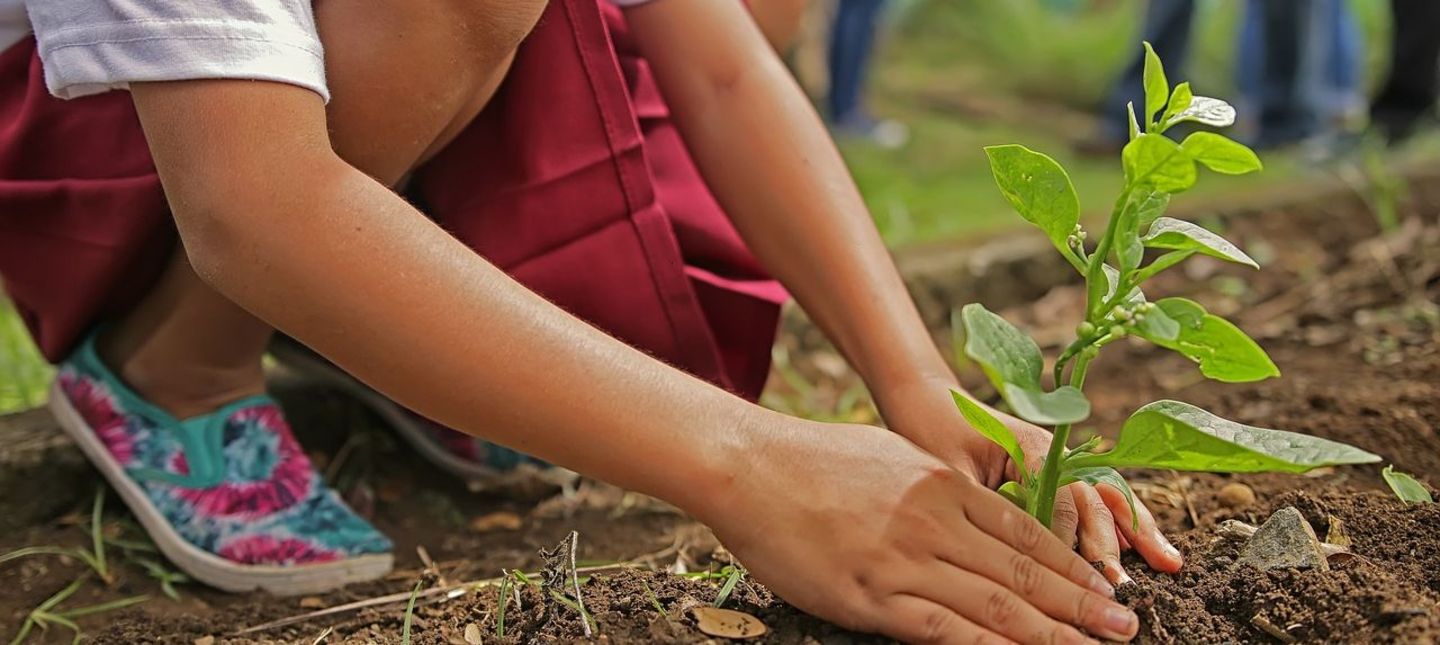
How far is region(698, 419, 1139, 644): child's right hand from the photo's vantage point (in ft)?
3.44

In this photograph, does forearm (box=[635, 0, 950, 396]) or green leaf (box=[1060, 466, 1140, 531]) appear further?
forearm (box=[635, 0, 950, 396])

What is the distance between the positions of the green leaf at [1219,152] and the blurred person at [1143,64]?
2.91 meters

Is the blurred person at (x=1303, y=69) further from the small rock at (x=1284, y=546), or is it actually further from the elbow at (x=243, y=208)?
the elbow at (x=243, y=208)

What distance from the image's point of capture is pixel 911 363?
1.39 metres

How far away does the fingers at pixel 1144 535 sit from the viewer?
1.21m

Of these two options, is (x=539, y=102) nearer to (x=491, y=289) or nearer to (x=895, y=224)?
(x=491, y=289)

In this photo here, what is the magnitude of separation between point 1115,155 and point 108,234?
3046 millimetres

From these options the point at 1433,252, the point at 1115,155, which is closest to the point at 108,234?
the point at 1433,252

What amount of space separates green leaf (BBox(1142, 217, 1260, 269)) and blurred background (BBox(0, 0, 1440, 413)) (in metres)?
0.97

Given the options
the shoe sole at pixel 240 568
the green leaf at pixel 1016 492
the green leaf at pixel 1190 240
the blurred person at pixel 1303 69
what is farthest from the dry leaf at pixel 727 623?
the blurred person at pixel 1303 69

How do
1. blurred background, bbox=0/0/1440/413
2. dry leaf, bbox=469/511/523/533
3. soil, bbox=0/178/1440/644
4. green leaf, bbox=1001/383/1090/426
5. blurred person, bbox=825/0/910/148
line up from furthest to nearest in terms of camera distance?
1. blurred person, bbox=825/0/910/148
2. blurred background, bbox=0/0/1440/413
3. dry leaf, bbox=469/511/523/533
4. soil, bbox=0/178/1440/644
5. green leaf, bbox=1001/383/1090/426

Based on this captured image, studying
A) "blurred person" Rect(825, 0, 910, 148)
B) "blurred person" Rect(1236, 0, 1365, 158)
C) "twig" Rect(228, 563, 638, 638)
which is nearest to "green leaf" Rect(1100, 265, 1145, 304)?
"twig" Rect(228, 563, 638, 638)

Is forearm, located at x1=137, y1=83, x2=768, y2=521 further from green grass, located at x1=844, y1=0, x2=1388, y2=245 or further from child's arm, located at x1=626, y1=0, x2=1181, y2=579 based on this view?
green grass, located at x1=844, y1=0, x2=1388, y2=245

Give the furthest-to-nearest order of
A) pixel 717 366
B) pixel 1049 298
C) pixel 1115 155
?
pixel 1115 155 < pixel 1049 298 < pixel 717 366
